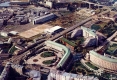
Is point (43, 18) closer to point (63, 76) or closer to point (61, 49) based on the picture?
point (61, 49)

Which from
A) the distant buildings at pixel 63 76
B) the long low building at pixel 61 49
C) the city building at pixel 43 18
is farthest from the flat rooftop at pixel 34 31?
the distant buildings at pixel 63 76

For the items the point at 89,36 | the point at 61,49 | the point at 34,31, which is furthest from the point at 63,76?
the point at 34,31

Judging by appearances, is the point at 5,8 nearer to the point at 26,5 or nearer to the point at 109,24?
the point at 26,5

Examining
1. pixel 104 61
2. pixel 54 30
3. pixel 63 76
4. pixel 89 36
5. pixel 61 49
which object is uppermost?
pixel 54 30

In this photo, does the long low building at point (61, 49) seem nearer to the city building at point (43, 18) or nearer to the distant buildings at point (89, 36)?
the distant buildings at point (89, 36)

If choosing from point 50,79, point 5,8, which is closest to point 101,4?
point 5,8

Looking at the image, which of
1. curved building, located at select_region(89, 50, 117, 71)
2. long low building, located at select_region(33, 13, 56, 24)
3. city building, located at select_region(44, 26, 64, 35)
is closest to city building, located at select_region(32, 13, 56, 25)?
long low building, located at select_region(33, 13, 56, 24)

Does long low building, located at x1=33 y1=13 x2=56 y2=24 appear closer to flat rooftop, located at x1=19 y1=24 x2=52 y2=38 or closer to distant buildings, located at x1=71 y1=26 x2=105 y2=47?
flat rooftop, located at x1=19 y1=24 x2=52 y2=38

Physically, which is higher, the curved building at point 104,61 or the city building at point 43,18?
the city building at point 43,18
